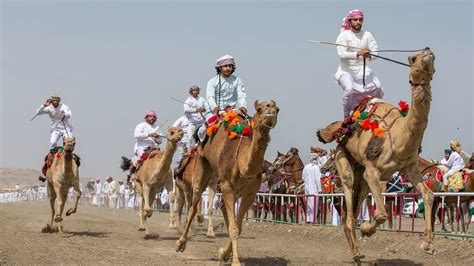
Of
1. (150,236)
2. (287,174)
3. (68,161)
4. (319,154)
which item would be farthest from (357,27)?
(287,174)

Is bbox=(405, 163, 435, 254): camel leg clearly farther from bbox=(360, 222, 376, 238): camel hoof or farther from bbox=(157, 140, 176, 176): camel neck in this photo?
bbox=(157, 140, 176, 176): camel neck

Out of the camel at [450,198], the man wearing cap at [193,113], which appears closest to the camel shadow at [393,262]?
the camel at [450,198]

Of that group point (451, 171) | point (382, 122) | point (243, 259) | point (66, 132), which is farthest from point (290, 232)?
point (382, 122)

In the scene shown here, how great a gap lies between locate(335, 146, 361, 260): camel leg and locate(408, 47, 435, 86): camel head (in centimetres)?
230

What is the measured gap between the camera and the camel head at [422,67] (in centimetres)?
1046

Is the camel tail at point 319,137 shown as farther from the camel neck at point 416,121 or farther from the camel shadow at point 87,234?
the camel shadow at point 87,234

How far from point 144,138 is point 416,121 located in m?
12.0

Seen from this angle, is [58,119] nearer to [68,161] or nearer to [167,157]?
[68,161]

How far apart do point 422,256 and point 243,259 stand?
3333 millimetres

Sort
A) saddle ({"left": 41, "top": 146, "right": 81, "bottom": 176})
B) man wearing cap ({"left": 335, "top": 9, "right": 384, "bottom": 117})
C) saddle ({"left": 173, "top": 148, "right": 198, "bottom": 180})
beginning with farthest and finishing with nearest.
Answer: saddle ({"left": 41, "top": 146, "right": 81, "bottom": 176})
saddle ({"left": 173, "top": 148, "right": 198, "bottom": 180})
man wearing cap ({"left": 335, "top": 9, "right": 384, "bottom": 117})

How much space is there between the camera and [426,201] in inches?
→ 436

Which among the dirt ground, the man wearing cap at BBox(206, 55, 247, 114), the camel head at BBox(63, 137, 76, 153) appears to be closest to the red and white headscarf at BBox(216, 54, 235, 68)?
the man wearing cap at BBox(206, 55, 247, 114)

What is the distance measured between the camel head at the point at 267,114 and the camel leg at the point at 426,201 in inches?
84.7

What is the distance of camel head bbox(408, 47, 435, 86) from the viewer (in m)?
10.5
